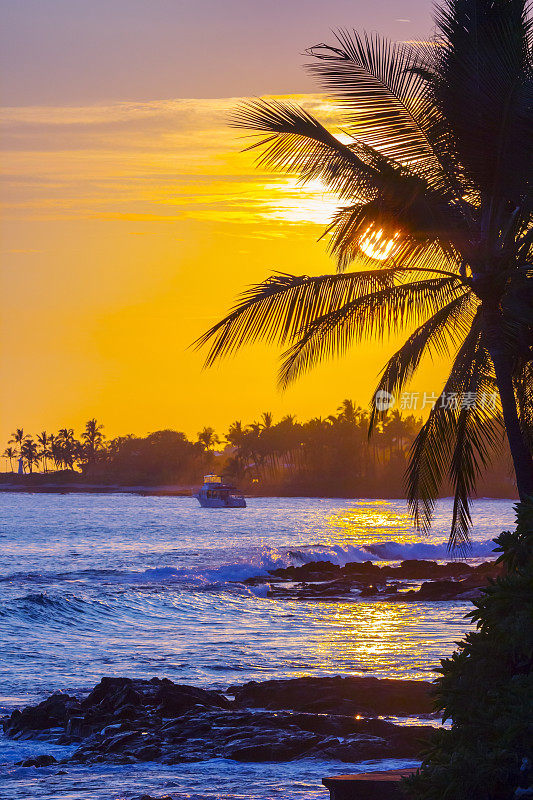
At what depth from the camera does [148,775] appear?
10.5 meters

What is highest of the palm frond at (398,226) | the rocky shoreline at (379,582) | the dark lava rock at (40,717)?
the palm frond at (398,226)

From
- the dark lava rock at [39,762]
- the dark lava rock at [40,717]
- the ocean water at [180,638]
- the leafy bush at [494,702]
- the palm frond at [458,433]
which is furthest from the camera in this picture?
the palm frond at [458,433]

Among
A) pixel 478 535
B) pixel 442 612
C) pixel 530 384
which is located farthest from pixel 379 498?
pixel 530 384

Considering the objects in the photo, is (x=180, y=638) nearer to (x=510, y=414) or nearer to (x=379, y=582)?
(x=510, y=414)

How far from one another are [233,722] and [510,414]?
530 cm

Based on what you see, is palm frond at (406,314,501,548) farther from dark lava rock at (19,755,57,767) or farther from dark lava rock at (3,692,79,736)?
dark lava rock at (19,755,57,767)

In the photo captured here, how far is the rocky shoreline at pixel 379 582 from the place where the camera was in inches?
1266

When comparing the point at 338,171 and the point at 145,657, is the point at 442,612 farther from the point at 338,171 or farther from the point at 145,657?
the point at 338,171

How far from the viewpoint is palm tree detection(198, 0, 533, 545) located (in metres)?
12.2

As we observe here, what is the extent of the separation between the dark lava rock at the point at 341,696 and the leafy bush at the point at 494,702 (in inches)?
315

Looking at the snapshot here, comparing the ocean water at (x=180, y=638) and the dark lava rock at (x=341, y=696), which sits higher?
the dark lava rock at (x=341, y=696)

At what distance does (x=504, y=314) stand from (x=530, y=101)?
2591mm

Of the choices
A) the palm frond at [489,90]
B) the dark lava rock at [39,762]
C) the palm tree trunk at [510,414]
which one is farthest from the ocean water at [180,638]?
the palm frond at [489,90]
